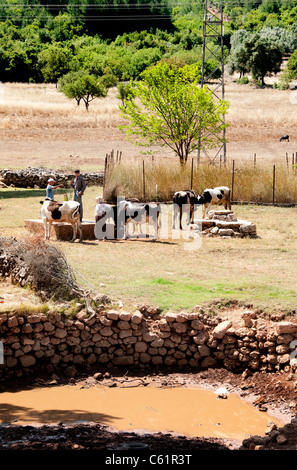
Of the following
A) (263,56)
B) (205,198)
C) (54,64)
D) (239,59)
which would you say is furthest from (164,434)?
(239,59)

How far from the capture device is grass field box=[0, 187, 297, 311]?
483 inches

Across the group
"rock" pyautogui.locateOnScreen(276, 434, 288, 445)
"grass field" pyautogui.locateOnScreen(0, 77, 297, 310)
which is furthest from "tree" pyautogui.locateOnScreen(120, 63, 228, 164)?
"rock" pyautogui.locateOnScreen(276, 434, 288, 445)

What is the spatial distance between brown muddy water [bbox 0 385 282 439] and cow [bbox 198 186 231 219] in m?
11.1

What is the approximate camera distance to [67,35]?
11431 cm

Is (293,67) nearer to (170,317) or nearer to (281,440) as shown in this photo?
(170,317)

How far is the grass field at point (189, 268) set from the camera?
12.3m

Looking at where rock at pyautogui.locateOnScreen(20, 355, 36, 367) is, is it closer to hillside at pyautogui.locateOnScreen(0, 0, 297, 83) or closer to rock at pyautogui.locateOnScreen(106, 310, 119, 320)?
rock at pyautogui.locateOnScreen(106, 310, 119, 320)

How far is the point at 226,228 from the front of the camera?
18.8m

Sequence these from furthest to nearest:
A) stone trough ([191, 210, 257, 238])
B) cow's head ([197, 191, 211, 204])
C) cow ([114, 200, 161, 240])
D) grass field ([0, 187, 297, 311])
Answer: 1. cow's head ([197, 191, 211, 204])
2. stone trough ([191, 210, 257, 238])
3. cow ([114, 200, 161, 240])
4. grass field ([0, 187, 297, 311])

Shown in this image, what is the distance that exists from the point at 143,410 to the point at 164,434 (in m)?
1.11

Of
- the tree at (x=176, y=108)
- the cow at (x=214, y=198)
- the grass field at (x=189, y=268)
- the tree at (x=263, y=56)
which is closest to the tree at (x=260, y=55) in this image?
the tree at (x=263, y=56)

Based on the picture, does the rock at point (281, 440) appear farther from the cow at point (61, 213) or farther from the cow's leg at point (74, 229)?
the cow's leg at point (74, 229)

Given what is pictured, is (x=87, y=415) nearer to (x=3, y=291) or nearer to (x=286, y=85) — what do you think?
(x=3, y=291)
